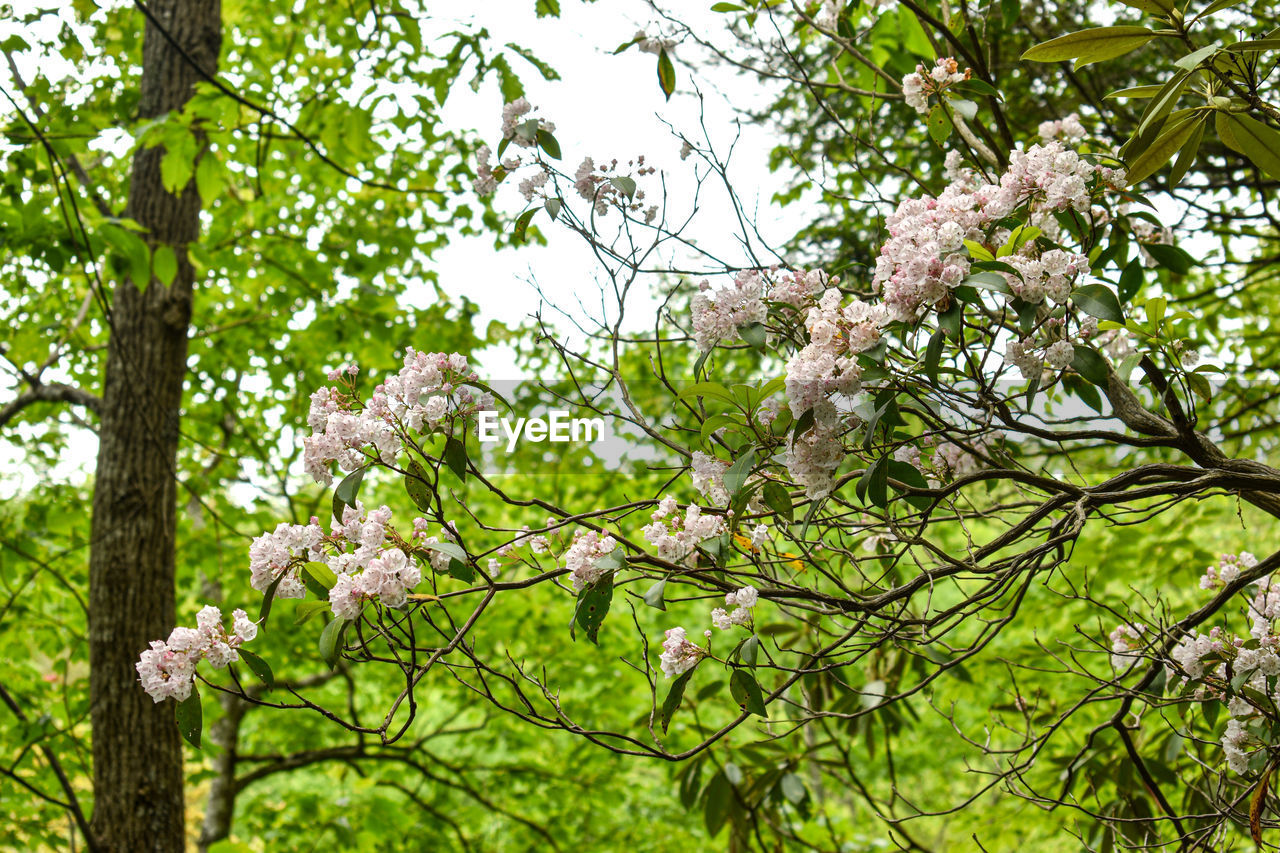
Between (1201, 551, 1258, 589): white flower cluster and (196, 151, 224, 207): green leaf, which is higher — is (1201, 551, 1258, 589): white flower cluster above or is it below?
below

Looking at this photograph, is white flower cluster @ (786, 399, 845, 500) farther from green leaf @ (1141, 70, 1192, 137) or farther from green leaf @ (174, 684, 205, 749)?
green leaf @ (174, 684, 205, 749)

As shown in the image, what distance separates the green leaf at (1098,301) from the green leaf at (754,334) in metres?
0.42

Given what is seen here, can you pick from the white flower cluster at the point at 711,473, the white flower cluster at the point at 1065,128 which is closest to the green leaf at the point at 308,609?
the white flower cluster at the point at 711,473

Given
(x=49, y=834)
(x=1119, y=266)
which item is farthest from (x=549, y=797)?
(x=1119, y=266)

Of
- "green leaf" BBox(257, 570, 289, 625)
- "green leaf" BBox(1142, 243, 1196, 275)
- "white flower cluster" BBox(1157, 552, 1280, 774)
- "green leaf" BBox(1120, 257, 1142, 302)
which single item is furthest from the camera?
"green leaf" BBox(1142, 243, 1196, 275)

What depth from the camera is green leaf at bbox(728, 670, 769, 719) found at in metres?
1.29

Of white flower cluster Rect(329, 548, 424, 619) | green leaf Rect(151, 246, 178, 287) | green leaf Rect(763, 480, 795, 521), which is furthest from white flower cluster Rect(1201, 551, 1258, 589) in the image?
green leaf Rect(151, 246, 178, 287)

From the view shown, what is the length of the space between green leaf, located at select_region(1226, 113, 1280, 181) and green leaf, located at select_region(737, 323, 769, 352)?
2.10 feet

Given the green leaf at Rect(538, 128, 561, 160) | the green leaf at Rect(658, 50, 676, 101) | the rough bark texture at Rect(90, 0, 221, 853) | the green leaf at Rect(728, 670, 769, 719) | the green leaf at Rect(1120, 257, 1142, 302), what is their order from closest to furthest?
the green leaf at Rect(728, 670, 769, 719) → the green leaf at Rect(1120, 257, 1142, 302) → the green leaf at Rect(538, 128, 561, 160) → the green leaf at Rect(658, 50, 676, 101) → the rough bark texture at Rect(90, 0, 221, 853)

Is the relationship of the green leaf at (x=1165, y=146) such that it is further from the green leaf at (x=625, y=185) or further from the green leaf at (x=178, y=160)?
the green leaf at (x=178, y=160)

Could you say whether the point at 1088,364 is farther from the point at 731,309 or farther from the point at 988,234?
the point at 731,309

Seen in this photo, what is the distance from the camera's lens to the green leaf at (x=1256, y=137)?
1125mm

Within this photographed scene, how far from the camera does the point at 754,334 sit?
137 centimetres

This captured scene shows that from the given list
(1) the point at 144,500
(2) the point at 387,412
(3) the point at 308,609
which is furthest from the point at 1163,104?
(1) the point at 144,500
